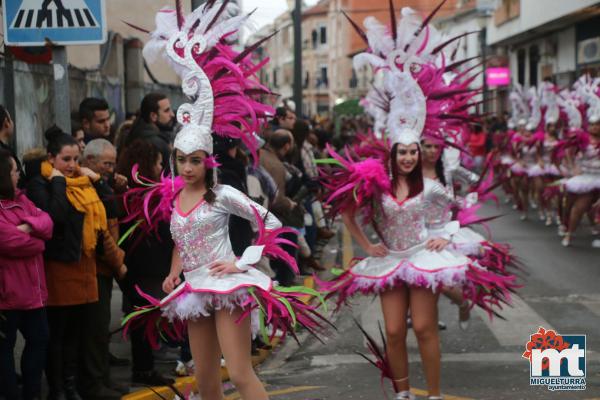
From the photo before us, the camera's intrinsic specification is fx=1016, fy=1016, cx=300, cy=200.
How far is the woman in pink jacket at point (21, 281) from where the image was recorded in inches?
238

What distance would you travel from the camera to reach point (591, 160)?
1480 cm

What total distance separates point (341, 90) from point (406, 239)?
8247 centimetres

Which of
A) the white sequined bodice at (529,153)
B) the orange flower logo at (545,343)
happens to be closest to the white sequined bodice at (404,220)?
the orange flower logo at (545,343)

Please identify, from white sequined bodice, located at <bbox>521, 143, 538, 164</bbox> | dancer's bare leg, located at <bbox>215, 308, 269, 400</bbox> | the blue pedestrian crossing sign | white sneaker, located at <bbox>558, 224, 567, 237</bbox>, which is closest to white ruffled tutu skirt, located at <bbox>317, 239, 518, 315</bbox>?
dancer's bare leg, located at <bbox>215, 308, 269, 400</bbox>

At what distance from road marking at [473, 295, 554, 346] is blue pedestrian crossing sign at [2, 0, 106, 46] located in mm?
4307

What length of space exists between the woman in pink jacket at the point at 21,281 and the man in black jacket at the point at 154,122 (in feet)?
7.45

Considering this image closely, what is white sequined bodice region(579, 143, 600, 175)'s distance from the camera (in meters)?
14.7

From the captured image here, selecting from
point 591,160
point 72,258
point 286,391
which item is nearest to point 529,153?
point 591,160

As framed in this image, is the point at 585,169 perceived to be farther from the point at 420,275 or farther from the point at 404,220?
the point at 420,275

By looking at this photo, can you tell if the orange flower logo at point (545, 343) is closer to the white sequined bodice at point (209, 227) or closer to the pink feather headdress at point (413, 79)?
the pink feather headdress at point (413, 79)

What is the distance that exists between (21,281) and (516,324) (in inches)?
197

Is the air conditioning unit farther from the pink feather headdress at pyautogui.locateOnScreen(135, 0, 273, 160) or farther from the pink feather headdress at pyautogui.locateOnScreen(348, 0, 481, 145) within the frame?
the pink feather headdress at pyautogui.locateOnScreen(135, 0, 273, 160)

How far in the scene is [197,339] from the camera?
5.68m

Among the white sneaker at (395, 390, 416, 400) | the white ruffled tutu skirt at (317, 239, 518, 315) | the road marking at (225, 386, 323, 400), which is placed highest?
the white ruffled tutu skirt at (317, 239, 518, 315)
